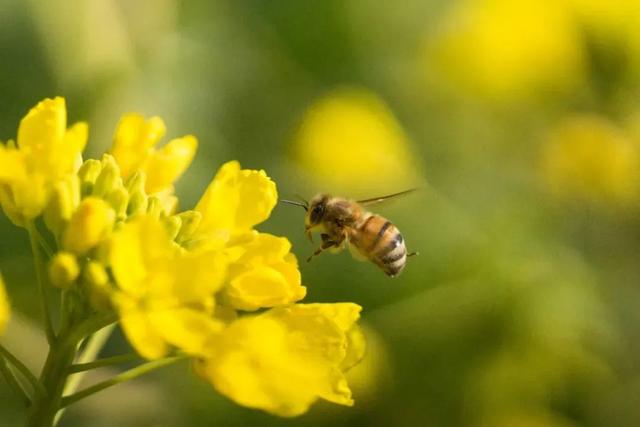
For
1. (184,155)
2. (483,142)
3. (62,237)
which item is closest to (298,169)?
(483,142)

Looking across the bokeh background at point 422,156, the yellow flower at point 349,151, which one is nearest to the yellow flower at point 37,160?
the bokeh background at point 422,156

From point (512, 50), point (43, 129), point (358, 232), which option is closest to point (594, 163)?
point (512, 50)

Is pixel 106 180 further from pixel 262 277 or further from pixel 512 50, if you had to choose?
pixel 512 50

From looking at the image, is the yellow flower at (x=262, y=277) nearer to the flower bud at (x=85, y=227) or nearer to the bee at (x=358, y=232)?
the flower bud at (x=85, y=227)

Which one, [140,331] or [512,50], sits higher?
[140,331]

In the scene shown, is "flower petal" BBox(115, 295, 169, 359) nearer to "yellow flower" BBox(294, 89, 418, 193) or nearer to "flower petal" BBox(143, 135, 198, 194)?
"flower petal" BBox(143, 135, 198, 194)

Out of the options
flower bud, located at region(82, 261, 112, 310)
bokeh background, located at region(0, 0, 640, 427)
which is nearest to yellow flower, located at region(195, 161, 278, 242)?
flower bud, located at region(82, 261, 112, 310)
